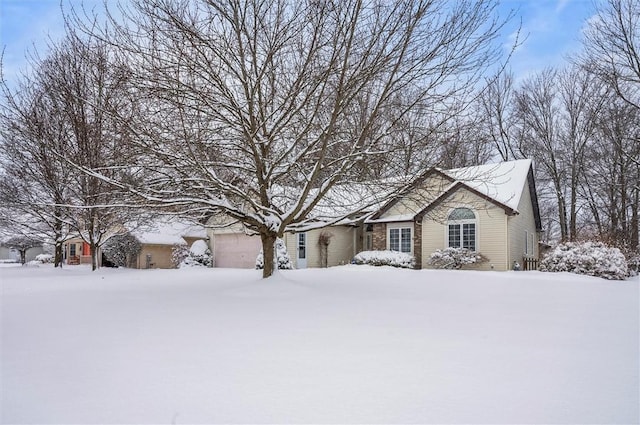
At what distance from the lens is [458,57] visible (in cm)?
832

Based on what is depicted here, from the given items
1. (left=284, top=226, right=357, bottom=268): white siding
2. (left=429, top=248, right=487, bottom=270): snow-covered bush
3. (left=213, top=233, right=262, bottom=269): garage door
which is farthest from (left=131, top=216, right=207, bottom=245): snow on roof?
(left=429, top=248, right=487, bottom=270): snow-covered bush

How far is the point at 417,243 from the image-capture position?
64.2 ft

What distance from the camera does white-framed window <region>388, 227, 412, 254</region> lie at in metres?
20.1

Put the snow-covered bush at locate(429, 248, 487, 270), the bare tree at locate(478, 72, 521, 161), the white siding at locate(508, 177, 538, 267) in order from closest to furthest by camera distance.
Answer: the snow-covered bush at locate(429, 248, 487, 270)
the white siding at locate(508, 177, 538, 267)
the bare tree at locate(478, 72, 521, 161)

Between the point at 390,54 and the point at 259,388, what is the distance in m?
6.26

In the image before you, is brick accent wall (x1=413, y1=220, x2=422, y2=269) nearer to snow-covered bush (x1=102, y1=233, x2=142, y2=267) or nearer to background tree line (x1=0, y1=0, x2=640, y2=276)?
background tree line (x1=0, y1=0, x2=640, y2=276)

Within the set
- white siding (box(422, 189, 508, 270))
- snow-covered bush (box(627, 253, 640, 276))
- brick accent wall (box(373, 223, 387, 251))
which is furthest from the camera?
brick accent wall (box(373, 223, 387, 251))

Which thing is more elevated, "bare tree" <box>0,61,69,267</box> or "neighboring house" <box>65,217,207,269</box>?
"bare tree" <box>0,61,69,267</box>

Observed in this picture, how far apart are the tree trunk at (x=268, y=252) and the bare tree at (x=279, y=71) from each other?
95 cm

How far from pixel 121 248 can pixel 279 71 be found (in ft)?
57.7

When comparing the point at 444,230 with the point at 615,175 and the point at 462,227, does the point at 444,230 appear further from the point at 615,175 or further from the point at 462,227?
the point at 615,175

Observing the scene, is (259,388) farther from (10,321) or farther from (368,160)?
(368,160)

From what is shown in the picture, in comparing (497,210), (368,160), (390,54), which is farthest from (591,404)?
(497,210)

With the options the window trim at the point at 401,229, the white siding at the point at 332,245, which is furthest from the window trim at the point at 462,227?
the white siding at the point at 332,245
